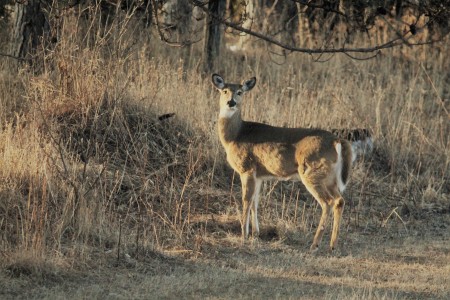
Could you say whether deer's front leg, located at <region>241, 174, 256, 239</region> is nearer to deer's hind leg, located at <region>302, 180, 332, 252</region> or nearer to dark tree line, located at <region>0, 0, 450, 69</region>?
deer's hind leg, located at <region>302, 180, 332, 252</region>

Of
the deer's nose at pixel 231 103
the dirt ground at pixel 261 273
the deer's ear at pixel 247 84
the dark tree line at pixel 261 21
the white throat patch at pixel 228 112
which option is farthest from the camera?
the dark tree line at pixel 261 21

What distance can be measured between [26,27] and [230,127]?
157 inches

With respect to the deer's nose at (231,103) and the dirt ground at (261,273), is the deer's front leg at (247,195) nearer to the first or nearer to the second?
the dirt ground at (261,273)

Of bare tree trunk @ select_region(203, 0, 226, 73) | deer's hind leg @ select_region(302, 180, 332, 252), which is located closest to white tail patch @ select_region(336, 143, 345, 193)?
deer's hind leg @ select_region(302, 180, 332, 252)

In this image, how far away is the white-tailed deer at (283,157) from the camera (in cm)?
934

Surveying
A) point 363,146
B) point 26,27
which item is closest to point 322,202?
point 363,146

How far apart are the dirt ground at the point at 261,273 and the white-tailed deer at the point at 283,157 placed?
16.9 inches

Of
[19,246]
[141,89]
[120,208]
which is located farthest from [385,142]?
[19,246]

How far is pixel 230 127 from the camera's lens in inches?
400

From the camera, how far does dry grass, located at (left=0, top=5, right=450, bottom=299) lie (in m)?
7.86

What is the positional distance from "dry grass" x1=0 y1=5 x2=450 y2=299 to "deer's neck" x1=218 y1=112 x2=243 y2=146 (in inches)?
14.2

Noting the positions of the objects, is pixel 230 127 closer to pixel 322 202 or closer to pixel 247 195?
pixel 247 195

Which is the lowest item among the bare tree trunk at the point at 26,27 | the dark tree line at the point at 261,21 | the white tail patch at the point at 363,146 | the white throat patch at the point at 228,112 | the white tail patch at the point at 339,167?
the white tail patch at the point at 339,167

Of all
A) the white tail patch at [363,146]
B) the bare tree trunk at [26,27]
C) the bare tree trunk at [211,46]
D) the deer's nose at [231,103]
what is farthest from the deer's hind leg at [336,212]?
the bare tree trunk at [211,46]
